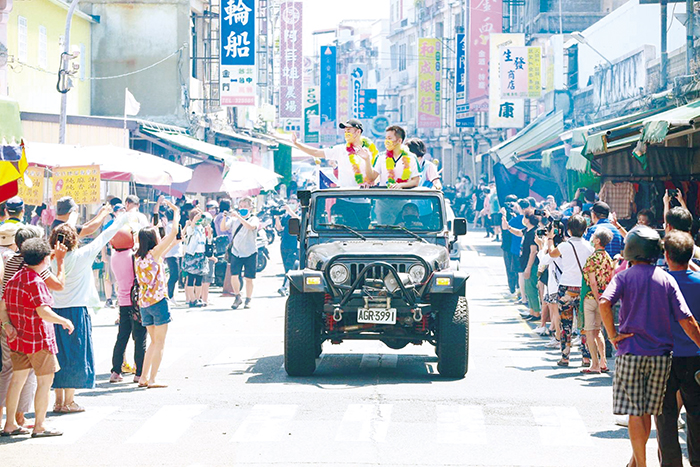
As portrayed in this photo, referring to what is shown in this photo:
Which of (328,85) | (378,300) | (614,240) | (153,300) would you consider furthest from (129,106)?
(328,85)

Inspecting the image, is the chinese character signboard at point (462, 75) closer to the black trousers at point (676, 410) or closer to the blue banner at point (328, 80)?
the blue banner at point (328, 80)

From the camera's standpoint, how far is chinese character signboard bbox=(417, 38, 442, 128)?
64250 mm

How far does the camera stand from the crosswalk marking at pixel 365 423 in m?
8.80

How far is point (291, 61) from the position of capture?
7262 cm

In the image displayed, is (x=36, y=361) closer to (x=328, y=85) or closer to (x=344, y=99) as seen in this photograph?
(x=328, y=85)

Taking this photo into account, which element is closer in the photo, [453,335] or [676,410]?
[676,410]

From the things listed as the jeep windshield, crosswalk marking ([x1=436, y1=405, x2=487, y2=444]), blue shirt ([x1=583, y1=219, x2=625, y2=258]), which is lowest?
crosswalk marking ([x1=436, y1=405, x2=487, y2=444])

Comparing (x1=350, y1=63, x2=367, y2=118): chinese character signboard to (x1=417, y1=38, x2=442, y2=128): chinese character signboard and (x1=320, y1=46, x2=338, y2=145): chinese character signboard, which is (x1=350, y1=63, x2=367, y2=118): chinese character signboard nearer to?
(x1=320, y1=46, x2=338, y2=145): chinese character signboard

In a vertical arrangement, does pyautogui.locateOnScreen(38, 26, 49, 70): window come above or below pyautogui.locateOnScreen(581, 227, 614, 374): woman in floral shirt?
above

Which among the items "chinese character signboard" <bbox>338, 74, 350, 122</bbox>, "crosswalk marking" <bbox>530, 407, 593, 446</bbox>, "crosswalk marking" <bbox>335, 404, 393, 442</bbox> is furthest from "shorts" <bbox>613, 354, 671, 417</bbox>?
"chinese character signboard" <bbox>338, 74, 350, 122</bbox>

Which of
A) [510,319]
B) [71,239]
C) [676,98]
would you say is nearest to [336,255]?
[71,239]

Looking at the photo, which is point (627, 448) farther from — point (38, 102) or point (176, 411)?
point (38, 102)

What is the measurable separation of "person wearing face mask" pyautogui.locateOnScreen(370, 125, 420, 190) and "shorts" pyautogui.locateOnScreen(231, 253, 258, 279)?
677 cm

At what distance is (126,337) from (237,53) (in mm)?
23006
